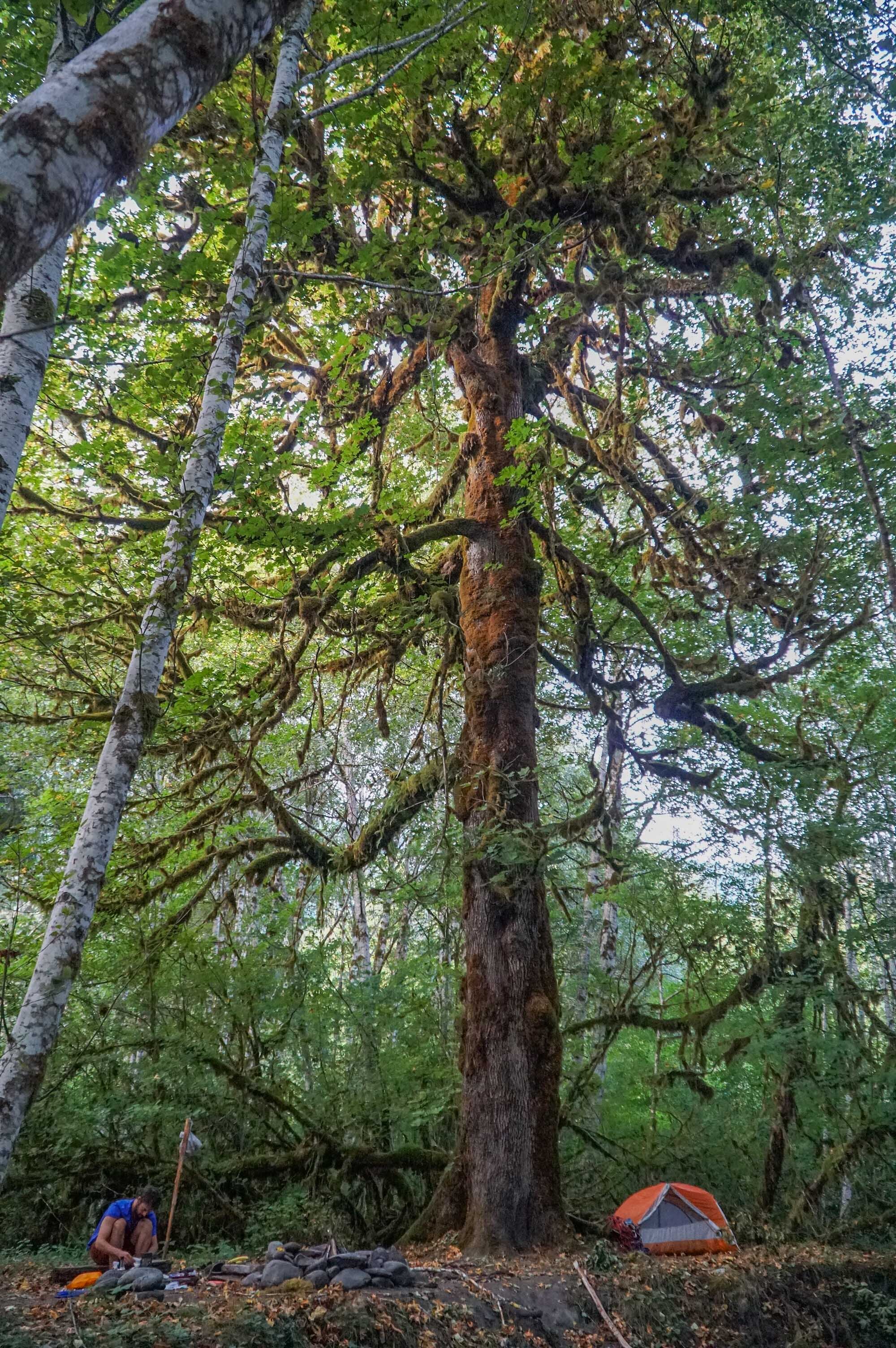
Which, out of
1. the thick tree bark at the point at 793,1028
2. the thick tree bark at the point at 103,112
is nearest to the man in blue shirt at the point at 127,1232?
the thick tree bark at the point at 793,1028

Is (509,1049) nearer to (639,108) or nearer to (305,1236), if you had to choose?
(305,1236)

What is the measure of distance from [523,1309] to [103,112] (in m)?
6.20

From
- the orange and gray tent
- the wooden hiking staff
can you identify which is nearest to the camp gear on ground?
the wooden hiking staff

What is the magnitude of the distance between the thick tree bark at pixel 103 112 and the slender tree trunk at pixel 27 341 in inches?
22.9

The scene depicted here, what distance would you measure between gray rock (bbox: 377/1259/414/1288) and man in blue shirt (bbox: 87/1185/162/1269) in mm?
2213

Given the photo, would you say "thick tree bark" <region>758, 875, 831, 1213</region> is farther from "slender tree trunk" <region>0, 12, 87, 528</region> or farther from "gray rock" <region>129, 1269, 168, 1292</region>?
"slender tree trunk" <region>0, 12, 87, 528</region>

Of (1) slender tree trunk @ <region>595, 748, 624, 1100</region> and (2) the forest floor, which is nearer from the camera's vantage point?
(2) the forest floor

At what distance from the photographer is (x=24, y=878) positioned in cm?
745

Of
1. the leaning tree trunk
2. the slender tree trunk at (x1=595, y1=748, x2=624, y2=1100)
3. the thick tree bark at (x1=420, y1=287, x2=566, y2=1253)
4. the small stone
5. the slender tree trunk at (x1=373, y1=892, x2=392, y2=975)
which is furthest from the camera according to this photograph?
the slender tree trunk at (x1=373, y1=892, x2=392, y2=975)

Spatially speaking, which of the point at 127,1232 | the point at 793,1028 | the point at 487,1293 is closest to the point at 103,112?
the point at 487,1293

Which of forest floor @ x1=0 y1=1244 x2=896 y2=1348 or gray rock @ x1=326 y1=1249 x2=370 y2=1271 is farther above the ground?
gray rock @ x1=326 y1=1249 x2=370 y2=1271

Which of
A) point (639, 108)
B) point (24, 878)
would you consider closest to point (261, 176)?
point (639, 108)

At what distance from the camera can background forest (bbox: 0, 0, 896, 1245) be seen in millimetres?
6691

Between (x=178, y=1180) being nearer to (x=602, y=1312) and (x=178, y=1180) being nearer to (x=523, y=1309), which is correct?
(x=523, y=1309)
